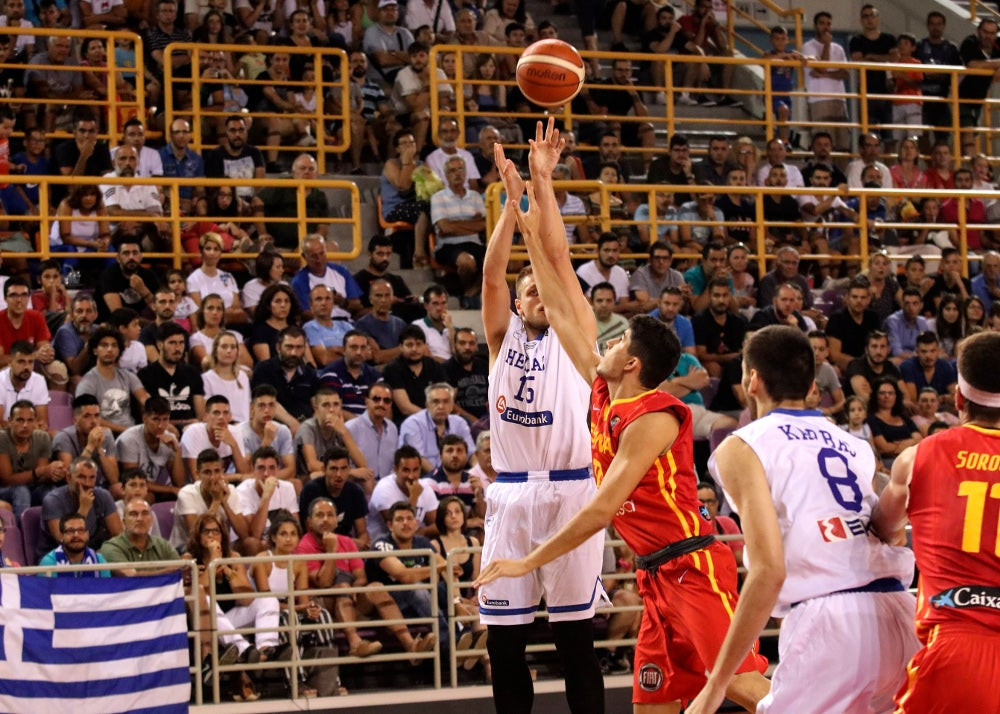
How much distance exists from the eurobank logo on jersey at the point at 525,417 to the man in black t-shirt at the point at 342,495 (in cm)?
402

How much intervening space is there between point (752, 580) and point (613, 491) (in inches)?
37.9

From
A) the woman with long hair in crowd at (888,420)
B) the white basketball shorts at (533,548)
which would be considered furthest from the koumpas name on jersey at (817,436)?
Result: the woman with long hair in crowd at (888,420)

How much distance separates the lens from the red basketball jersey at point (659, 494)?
545cm

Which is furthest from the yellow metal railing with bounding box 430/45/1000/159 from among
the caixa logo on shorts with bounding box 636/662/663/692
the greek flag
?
the caixa logo on shorts with bounding box 636/662/663/692

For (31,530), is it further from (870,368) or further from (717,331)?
(870,368)

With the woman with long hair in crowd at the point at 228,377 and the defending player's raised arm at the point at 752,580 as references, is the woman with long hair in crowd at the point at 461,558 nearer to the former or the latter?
the woman with long hair in crowd at the point at 228,377

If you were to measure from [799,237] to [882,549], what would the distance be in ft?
38.7

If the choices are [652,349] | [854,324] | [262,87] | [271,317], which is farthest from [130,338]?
[652,349]

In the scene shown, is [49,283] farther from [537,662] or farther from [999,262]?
[999,262]

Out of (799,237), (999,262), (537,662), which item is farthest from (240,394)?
(999,262)

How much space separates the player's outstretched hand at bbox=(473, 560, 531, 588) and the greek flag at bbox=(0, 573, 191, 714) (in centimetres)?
409

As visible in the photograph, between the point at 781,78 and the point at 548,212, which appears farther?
the point at 781,78

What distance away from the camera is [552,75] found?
826cm

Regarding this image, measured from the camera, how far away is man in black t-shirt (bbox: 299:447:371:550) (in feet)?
33.7
